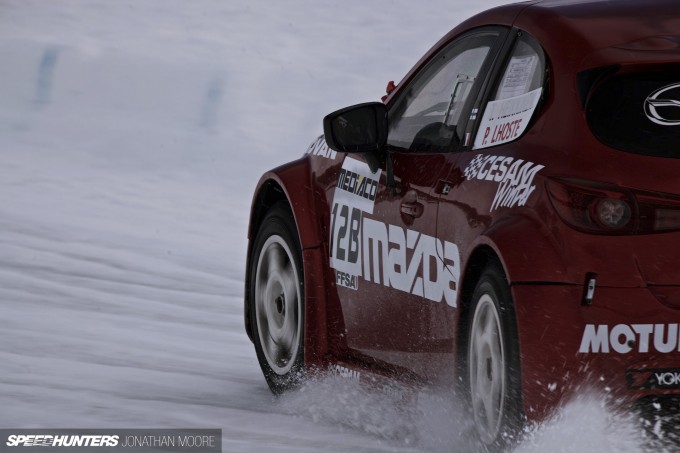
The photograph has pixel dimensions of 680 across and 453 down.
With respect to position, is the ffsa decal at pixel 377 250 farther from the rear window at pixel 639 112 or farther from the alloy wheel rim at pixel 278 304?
the rear window at pixel 639 112

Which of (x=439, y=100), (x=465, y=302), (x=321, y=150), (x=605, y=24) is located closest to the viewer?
(x=605, y=24)

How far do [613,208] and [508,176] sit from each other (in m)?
0.46

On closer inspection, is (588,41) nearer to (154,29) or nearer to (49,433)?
(49,433)

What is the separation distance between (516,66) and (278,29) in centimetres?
1591

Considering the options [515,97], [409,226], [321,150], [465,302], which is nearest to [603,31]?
[515,97]

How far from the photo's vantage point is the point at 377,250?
233 inches

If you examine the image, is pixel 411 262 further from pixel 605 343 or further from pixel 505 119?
pixel 605 343

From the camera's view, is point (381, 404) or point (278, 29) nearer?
point (381, 404)

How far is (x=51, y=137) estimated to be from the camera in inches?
651

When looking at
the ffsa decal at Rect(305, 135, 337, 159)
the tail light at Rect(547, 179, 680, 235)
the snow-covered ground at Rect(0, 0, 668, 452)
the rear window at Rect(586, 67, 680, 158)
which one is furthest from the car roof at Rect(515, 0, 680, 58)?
the ffsa decal at Rect(305, 135, 337, 159)

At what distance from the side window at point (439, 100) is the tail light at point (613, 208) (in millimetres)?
990

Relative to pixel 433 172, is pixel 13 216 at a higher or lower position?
lower

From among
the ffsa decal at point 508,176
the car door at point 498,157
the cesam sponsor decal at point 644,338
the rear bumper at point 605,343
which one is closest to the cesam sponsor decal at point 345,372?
the car door at point 498,157

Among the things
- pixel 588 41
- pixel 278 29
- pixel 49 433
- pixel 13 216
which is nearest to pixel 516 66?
pixel 588 41
